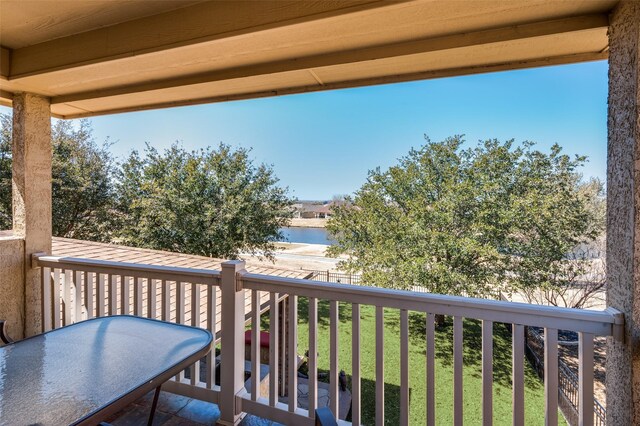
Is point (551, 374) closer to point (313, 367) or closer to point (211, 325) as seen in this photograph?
point (313, 367)

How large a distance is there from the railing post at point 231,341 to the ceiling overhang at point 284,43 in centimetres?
136

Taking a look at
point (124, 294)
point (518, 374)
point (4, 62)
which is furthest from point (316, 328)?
point (4, 62)

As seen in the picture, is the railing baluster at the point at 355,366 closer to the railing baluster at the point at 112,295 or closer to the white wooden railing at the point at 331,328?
the white wooden railing at the point at 331,328

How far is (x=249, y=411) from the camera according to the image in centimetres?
208

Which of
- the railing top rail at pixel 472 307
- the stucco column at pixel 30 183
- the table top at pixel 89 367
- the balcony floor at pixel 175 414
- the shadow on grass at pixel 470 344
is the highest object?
the stucco column at pixel 30 183

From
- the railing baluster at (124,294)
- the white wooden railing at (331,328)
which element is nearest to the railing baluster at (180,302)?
the white wooden railing at (331,328)

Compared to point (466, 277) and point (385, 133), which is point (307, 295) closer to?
point (466, 277)

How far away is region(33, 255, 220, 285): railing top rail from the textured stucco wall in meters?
0.13

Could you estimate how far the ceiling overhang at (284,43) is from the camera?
160cm

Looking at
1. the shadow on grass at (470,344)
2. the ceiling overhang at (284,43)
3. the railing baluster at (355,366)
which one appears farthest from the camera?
the shadow on grass at (470,344)

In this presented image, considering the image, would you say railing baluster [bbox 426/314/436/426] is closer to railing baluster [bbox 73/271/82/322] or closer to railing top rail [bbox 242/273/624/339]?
railing top rail [bbox 242/273/624/339]

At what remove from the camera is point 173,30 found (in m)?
1.88

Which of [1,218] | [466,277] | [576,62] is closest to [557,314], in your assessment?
[576,62]

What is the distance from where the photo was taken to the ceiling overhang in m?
1.60
